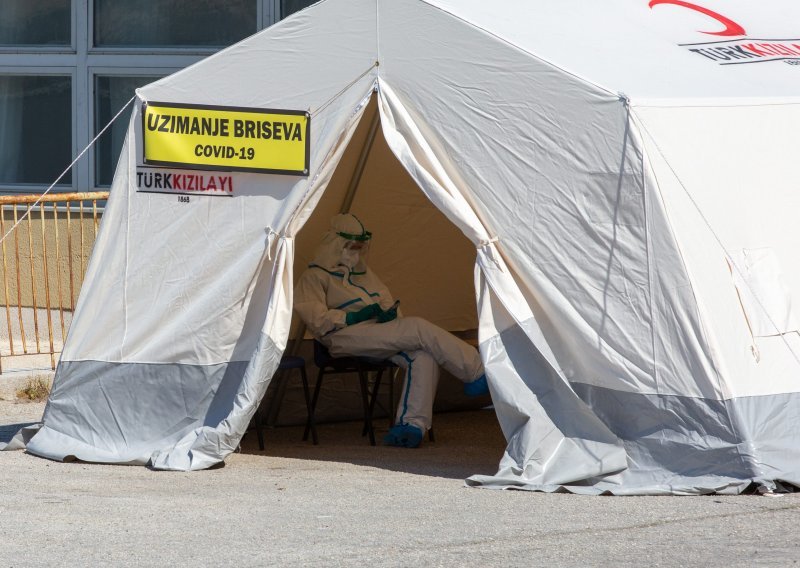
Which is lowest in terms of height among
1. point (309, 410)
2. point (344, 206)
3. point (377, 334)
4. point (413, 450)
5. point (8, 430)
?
point (8, 430)

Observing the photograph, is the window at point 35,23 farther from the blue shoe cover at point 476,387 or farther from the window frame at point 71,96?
the blue shoe cover at point 476,387

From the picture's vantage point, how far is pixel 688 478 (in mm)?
5879

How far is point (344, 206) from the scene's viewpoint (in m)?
8.25

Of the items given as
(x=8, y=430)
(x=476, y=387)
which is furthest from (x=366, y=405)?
(x=8, y=430)

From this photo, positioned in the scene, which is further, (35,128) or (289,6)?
(35,128)

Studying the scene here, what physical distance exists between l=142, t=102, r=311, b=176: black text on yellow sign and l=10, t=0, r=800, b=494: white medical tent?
0.06 meters

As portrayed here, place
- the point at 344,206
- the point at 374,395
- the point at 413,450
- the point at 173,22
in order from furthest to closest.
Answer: the point at 173,22 → the point at 344,206 → the point at 374,395 → the point at 413,450

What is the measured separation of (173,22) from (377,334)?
507 centimetres

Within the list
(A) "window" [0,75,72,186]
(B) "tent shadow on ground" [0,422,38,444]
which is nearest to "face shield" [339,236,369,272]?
(B) "tent shadow on ground" [0,422,38,444]

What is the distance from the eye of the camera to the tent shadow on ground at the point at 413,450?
698 cm

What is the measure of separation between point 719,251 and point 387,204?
2.83 metres

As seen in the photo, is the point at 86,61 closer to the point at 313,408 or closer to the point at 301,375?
the point at 301,375

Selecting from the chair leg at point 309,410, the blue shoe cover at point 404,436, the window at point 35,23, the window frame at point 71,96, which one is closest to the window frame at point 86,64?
the window frame at point 71,96

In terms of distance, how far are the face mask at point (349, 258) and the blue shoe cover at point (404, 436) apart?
957 mm
